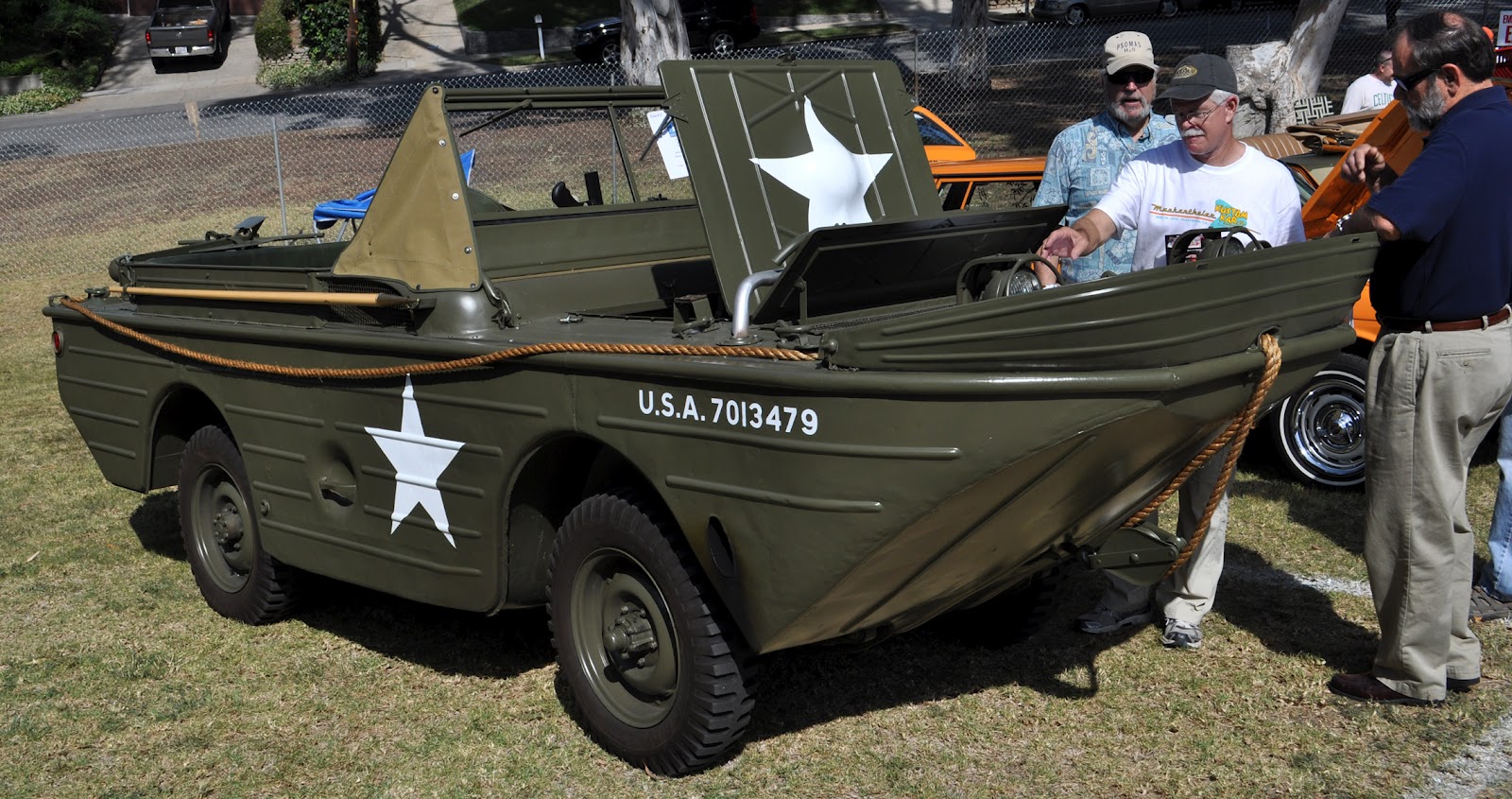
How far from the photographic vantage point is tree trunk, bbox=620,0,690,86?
706 inches

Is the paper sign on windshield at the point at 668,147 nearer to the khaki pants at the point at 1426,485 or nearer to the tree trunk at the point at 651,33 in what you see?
the khaki pants at the point at 1426,485

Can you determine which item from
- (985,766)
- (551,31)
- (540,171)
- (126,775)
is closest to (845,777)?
(985,766)

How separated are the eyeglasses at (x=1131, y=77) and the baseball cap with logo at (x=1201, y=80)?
2.70ft

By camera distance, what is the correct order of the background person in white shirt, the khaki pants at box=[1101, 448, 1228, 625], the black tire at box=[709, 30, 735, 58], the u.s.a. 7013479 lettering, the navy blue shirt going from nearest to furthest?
the u.s.a. 7013479 lettering, the navy blue shirt, the khaki pants at box=[1101, 448, 1228, 625], the background person in white shirt, the black tire at box=[709, 30, 735, 58]

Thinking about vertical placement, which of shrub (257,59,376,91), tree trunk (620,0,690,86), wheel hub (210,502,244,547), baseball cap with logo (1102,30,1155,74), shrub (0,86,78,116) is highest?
baseball cap with logo (1102,30,1155,74)

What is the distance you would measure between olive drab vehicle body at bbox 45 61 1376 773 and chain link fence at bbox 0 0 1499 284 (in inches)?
319

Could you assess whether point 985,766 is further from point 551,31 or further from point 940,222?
point 551,31

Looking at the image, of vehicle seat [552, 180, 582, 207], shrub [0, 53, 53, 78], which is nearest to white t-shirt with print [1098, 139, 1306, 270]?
vehicle seat [552, 180, 582, 207]

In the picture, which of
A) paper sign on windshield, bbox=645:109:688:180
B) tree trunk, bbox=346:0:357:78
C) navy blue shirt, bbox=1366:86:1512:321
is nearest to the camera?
navy blue shirt, bbox=1366:86:1512:321

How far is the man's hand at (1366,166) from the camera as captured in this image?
423cm

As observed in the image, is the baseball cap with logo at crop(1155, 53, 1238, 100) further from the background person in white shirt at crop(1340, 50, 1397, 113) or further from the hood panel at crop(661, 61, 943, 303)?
the background person in white shirt at crop(1340, 50, 1397, 113)

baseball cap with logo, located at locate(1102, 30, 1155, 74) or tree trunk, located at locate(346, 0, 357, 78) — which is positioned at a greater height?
baseball cap with logo, located at locate(1102, 30, 1155, 74)

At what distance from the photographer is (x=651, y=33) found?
709 inches

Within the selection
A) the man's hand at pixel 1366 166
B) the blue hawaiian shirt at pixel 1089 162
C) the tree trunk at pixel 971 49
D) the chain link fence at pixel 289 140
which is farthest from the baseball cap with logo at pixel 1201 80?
the tree trunk at pixel 971 49
